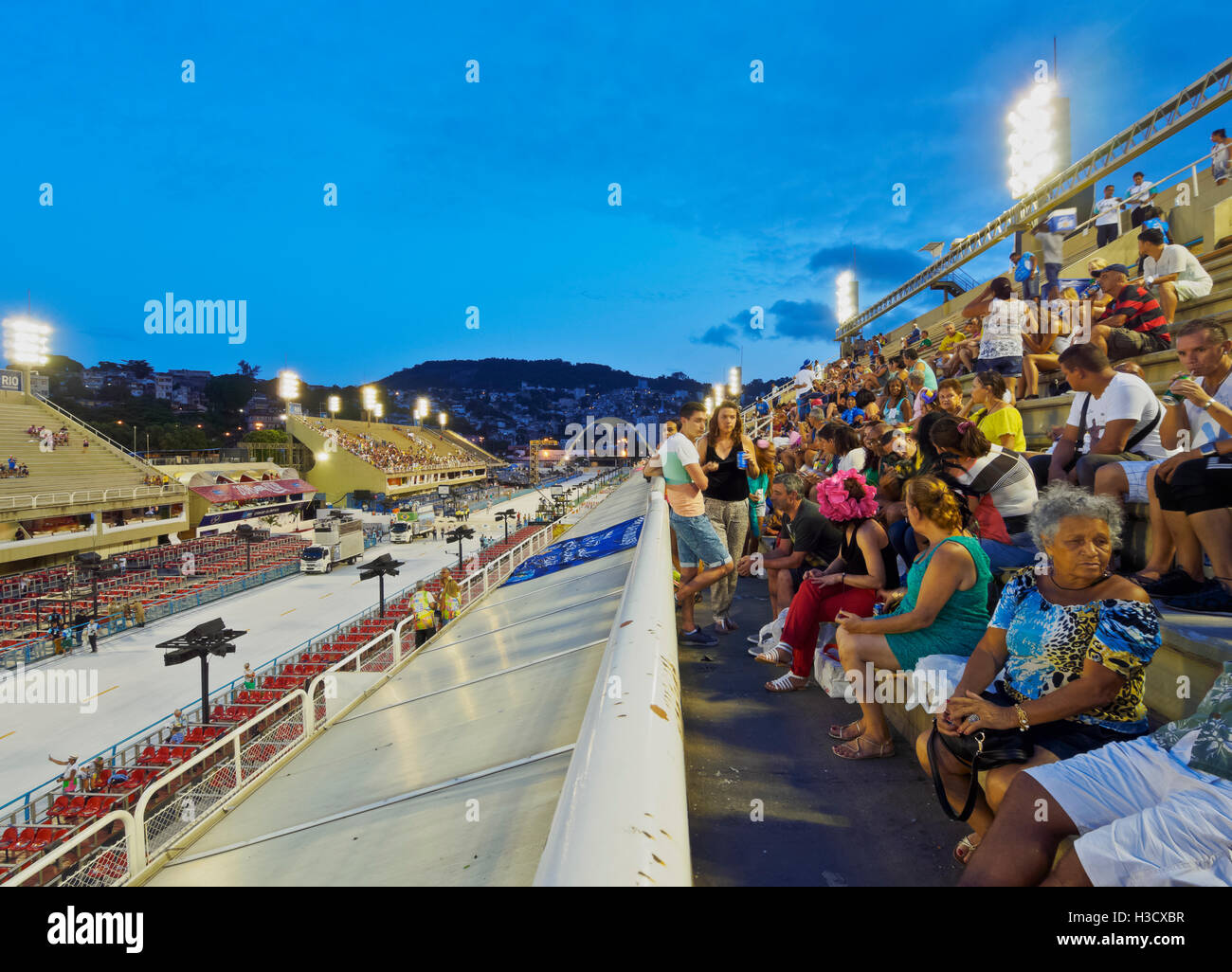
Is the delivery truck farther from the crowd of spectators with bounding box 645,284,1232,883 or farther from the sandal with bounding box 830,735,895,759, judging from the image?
the sandal with bounding box 830,735,895,759

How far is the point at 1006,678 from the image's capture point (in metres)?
2.10

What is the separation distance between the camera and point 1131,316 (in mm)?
5062

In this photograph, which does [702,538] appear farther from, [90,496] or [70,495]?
[90,496]

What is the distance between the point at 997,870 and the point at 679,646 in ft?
8.57

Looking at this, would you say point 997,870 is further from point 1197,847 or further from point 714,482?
point 714,482

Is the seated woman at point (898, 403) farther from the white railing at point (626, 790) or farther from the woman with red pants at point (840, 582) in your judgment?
the white railing at point (626, 790)

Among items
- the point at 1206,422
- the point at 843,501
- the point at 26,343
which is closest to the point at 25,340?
the point at 26,343

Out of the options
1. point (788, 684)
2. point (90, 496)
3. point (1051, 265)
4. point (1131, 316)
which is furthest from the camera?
point (90, 496)

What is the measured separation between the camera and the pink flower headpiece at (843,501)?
132 inches

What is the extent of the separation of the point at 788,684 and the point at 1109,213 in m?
12.8

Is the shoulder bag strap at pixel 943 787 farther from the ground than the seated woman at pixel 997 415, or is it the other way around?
the seated woman at pixel 997 415

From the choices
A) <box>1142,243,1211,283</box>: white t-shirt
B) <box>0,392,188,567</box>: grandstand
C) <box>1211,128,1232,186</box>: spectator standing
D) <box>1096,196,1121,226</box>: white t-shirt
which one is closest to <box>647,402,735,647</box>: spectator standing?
<box>1142,243,1211,283</box>: white t-shirt

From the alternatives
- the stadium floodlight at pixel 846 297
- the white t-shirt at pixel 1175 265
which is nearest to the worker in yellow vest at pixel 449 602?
the white t-shirt at pixel 1175 265
